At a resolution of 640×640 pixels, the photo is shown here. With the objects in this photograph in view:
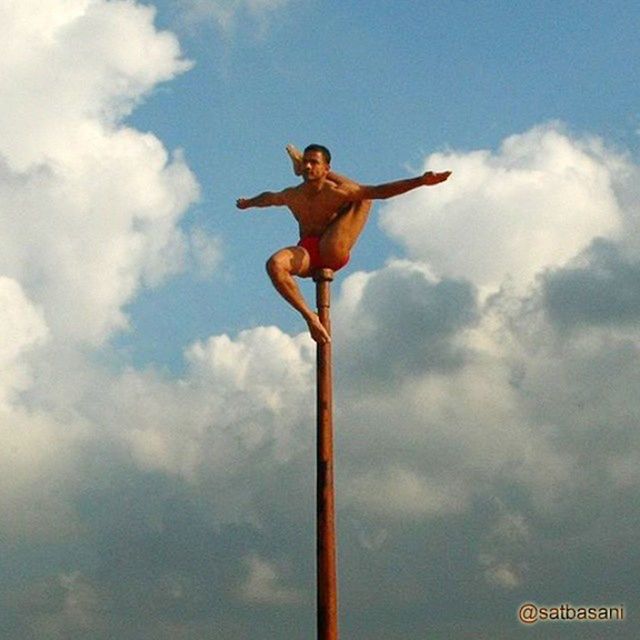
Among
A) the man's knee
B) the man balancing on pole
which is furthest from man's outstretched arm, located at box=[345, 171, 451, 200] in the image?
the man's knee

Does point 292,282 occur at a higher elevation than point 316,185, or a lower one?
lower

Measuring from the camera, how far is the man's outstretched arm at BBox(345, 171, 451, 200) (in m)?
10.9

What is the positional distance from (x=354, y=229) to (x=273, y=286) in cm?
102

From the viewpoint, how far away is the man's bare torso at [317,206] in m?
11.4

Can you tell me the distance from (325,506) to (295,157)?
11.8ft

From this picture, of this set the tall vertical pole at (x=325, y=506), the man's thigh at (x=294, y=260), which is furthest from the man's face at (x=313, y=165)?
the tall vertical pole at (x=325, y=506)

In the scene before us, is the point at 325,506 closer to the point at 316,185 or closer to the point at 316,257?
the point at 316,257

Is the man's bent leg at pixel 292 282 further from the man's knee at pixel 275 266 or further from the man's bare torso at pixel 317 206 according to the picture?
the man's bare torso at pixel 317 206

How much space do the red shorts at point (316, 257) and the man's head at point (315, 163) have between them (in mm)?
607

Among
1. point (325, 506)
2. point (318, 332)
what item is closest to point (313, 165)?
point (318, 332)

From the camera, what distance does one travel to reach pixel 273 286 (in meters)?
11.1

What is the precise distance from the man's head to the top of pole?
2.97ft

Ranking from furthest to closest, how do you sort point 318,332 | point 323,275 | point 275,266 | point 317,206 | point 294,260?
point 317,206, point 323,275, point 294,260, point 275,266, point 318,332

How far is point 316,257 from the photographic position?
11.3 m
